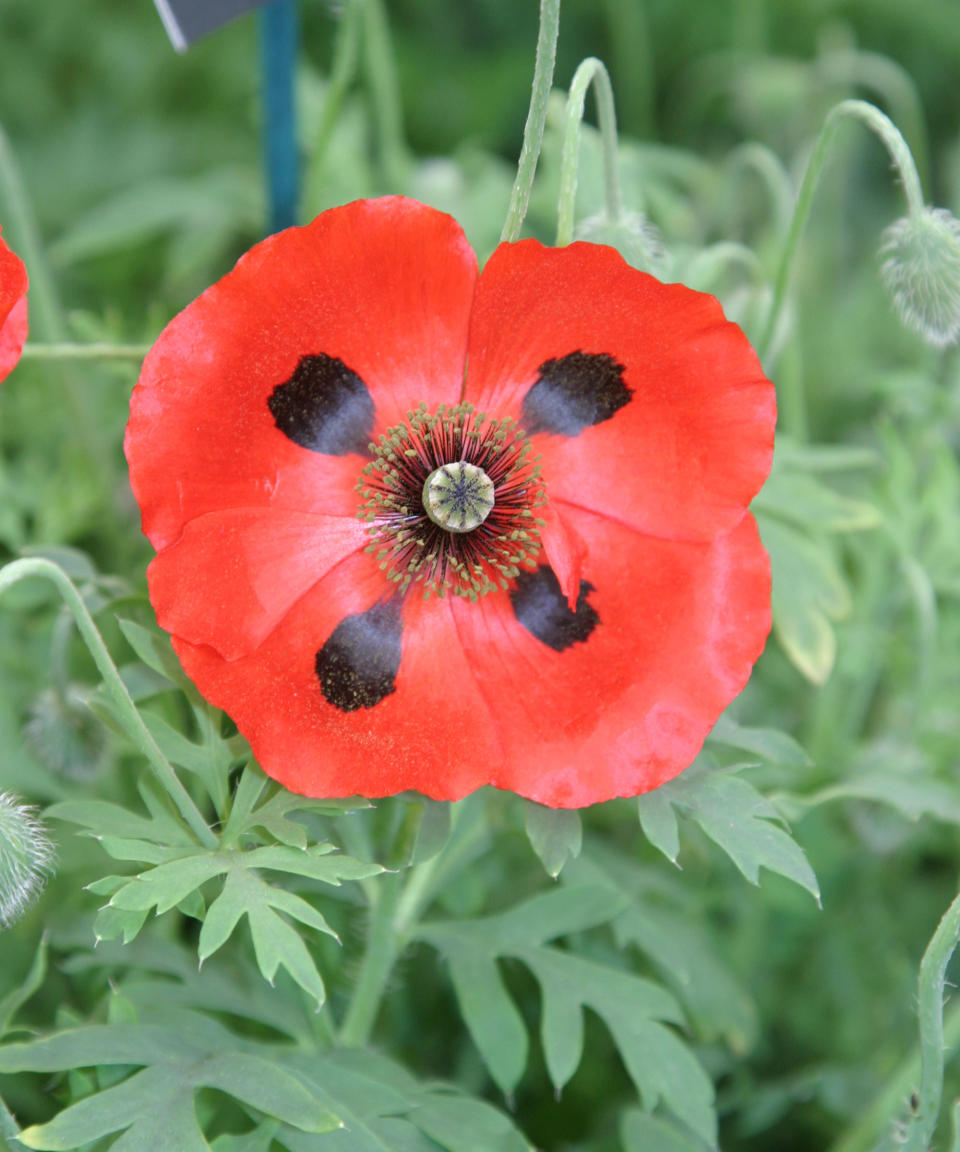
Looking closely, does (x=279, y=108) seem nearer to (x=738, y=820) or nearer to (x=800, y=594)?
(x=800, y=594)

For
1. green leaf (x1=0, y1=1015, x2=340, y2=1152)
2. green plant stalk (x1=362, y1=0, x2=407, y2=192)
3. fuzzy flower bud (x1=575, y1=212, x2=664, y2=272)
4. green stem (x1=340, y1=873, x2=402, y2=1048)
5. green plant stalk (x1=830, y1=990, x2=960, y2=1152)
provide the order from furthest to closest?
green plant stalk (x1=362, y1=0, x2=407, y2=192) → green plant stalk (x1=830, y1=990, x2=960, y2=1152) → green stem (x1=340, y1=873, x2=402, y2=1048) → fuzzy flower bud (x1=575, y1=212, x2=664, y2=272) → green leaf (x1=0, y1=1015, x2=340, y2=1152)

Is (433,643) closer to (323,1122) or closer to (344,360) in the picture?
(344,360)

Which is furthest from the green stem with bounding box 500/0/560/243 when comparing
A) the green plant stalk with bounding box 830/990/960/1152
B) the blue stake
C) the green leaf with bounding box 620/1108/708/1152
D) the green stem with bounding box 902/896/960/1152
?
Answer: the green plant stalk with bounding box 830/990/960/1152

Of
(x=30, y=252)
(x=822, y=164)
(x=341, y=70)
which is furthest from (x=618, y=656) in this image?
(x=30, y=252)

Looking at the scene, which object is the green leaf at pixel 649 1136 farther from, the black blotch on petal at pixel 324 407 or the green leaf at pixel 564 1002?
the black blotch on petal at pixel 324 407

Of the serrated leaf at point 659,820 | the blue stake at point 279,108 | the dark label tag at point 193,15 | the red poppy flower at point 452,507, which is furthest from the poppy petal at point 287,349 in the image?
the blue stake at point 279,108

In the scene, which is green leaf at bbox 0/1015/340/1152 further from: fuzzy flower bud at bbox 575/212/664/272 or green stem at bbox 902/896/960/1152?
fuzzy flower bud at bbox 575/212/664/272
